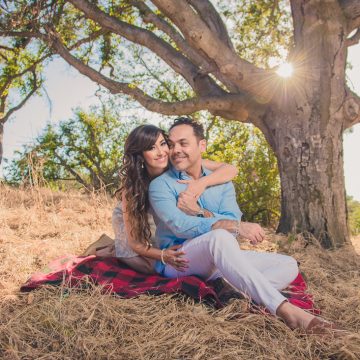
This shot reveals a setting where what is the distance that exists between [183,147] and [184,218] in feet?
2.16

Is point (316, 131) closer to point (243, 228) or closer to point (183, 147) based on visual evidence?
point (183, 147)

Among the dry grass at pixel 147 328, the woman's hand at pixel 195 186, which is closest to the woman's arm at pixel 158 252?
the dry grass at pixel 147 328

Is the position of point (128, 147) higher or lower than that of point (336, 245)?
higher

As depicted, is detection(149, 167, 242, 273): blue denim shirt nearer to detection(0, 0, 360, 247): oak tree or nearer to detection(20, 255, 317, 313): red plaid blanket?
detection(20, 255, 317, 313): red plaid blanket

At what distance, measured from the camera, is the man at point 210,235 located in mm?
2881

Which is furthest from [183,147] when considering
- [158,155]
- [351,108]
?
[351,108]

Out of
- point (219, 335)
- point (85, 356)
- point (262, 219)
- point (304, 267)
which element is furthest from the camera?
point (262, 219)

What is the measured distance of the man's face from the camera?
3.59 metres

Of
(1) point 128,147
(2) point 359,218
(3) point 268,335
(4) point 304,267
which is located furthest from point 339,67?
(2) point 359,218

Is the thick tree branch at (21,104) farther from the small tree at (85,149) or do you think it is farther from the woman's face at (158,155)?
the woman's face at (158,155)

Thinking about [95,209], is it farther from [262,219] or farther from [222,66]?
[262,219]

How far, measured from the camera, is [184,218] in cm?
321

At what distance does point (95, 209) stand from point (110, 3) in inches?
199

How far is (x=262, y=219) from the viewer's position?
932 cm
